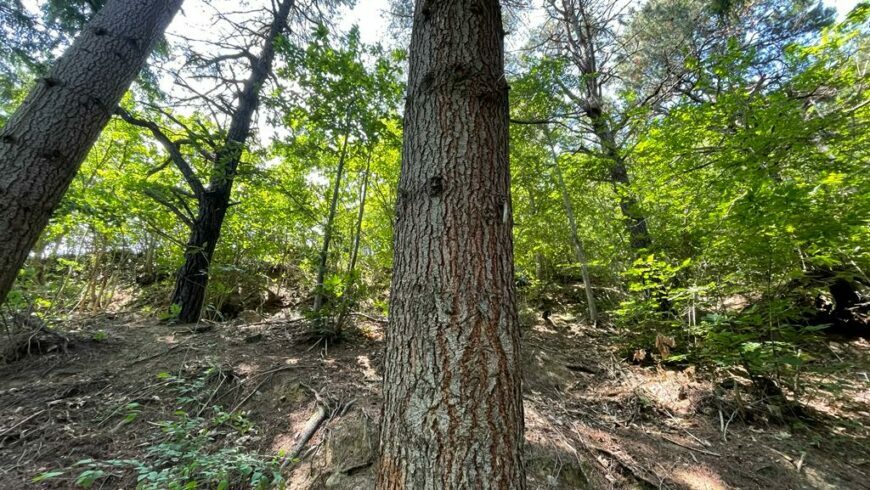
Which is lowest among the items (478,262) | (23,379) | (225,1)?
(23,379)

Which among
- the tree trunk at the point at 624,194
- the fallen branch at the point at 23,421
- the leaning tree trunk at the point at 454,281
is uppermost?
the tree trunk at the point at 624,194

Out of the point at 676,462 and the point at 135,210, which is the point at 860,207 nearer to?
the point at 676,462

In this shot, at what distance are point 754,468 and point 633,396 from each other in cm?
96

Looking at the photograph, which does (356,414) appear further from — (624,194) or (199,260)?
(624,194)

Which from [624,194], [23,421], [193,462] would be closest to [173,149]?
[23,421]

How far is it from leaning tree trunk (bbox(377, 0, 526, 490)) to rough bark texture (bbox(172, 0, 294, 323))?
155 inches

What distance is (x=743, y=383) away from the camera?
3.34m

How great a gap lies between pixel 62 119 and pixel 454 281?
2730mm

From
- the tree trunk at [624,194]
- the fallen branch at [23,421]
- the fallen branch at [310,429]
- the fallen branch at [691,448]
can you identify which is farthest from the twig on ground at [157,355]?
the tree trunk at [624,194]

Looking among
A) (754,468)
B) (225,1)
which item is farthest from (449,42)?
(225,1)

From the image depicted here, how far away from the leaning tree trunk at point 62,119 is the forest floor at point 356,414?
108 cm

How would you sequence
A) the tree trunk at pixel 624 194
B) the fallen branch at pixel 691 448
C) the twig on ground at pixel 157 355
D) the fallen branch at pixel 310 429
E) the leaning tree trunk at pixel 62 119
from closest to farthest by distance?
the leaning tree trunk at pixel 62 119 → the fallen branch at pixel 310 429 → the fallen branch at pixel 691 448 → the twig on ground at pixel 157 355 → the tree trunk at pixel 624 194

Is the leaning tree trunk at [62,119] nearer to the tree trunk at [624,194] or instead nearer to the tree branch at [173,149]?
the tree branch at [173,149]

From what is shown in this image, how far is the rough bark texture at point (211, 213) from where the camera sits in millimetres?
4539
